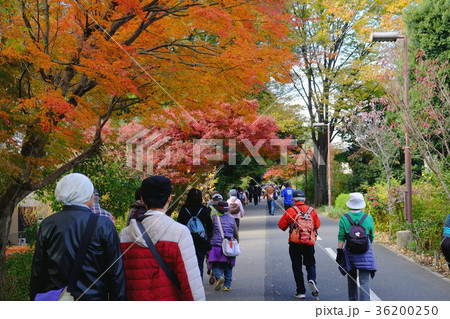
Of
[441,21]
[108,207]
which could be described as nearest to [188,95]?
[108,207]

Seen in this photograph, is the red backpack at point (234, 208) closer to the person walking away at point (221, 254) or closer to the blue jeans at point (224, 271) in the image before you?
the person walking away at point (221, 254)

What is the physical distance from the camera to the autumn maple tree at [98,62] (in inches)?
249

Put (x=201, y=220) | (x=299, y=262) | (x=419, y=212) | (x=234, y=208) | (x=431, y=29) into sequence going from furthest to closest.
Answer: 1. (x=431, y=29)
2. (x=419, y=212)
3. (x=234, y=208)
4. (x=299, y=262)
5. (x=201, y=220)

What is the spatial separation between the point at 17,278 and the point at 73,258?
5327 millimetres

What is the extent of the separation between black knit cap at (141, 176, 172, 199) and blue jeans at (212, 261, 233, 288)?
451cm

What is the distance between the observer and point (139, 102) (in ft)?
30.1

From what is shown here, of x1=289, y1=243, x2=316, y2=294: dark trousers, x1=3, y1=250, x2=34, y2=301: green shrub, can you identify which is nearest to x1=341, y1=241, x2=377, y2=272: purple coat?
x1=289, y1=243, x2=316, y2=294: dark trousers

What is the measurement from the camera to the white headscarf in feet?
9.66

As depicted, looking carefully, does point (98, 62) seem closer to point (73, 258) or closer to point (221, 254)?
point (221, 254)

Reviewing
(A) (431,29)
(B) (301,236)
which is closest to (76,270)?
(B) (301,236)

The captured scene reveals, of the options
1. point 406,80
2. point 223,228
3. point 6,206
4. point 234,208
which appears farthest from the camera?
point 406,80

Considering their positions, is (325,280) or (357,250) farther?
(325,280)

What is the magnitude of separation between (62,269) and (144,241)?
0.52 meters

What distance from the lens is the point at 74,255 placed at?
113 inches
